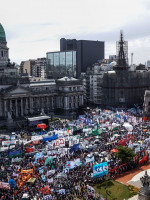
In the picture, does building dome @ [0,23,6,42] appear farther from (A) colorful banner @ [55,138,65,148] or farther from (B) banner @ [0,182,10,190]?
(B) banner @ [0,182,10,190]

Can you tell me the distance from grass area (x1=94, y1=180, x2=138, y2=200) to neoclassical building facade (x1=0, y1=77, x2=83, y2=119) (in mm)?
44004

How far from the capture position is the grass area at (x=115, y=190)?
1355 inches

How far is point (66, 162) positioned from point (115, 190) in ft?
25.7

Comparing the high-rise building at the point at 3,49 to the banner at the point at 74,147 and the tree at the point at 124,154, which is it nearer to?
the banner at the point at 74,147

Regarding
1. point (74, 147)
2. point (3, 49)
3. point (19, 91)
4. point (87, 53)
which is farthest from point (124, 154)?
point (87, 53)

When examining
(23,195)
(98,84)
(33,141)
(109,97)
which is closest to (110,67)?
(98,84)

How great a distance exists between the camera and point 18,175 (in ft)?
116

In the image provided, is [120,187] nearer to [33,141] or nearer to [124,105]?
[33,141]

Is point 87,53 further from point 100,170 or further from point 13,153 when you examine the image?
point 100,170

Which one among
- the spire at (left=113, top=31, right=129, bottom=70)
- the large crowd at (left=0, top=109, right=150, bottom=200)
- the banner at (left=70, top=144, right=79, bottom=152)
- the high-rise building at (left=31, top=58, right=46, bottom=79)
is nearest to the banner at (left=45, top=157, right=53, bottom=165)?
the large crowd at (left=0, top=109, right=150, bottom=200)

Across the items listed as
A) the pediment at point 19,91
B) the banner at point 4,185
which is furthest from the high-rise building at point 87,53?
the banner at point 4,185

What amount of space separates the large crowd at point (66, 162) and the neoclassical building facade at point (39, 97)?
3032cm

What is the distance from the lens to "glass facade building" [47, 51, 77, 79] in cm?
13400

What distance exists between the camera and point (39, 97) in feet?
297
